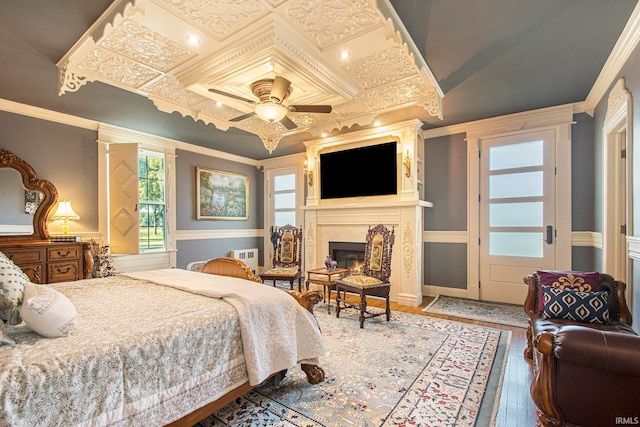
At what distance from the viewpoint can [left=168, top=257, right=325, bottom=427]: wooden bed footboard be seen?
4.89ft

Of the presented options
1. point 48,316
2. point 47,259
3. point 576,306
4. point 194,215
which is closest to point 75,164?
point 47,259

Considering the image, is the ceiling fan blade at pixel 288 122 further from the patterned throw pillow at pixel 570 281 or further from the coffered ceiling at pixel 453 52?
the patterned throw pillow at pixel 570 281

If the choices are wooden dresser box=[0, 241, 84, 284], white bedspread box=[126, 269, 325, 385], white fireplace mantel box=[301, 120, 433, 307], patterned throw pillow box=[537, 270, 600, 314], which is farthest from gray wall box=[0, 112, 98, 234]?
patterned throw pillow box=[537, 270, 600, 314]

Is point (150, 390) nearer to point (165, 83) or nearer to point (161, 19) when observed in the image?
point (161, 19)

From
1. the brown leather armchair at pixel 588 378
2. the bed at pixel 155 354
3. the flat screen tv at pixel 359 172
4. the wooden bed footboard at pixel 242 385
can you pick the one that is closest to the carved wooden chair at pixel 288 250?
the flat screen tv at pixel 359 172

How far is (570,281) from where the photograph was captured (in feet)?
7.79

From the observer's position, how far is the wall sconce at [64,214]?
3758mm

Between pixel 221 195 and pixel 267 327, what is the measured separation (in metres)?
4.67

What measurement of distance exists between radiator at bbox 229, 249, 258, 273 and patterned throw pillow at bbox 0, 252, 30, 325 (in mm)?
4788

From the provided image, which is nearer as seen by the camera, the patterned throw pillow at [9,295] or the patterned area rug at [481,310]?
the patterned throw pillow at [9,295]

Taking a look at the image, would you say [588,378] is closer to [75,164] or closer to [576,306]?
[576,306]

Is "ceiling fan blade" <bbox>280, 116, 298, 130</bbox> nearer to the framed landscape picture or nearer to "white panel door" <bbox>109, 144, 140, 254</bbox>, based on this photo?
"white panel door" <bbox>109, 144, 140, 254</bbox>

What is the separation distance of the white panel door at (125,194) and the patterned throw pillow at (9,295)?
306cm

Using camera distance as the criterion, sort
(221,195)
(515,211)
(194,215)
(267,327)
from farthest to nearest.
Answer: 1. (221,195)
2. (194,215)
3. (515,211)
4. (267,327)
